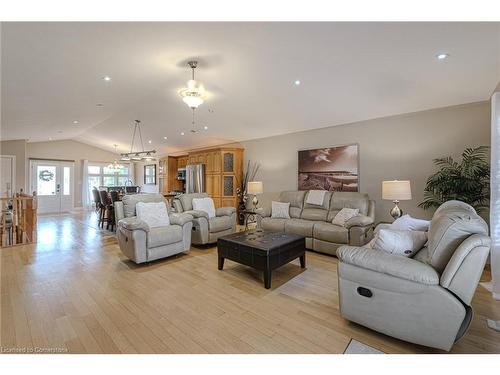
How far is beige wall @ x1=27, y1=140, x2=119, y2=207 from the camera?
9.01 m

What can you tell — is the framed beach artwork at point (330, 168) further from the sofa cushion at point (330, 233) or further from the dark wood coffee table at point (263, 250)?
the dark wood coffee table at point (263, 250)

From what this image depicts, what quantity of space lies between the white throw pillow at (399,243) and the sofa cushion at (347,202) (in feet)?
7.18

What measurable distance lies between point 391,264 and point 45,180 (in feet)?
39.2

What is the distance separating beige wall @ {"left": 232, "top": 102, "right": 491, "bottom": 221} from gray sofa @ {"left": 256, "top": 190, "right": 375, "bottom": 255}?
595 millimetres

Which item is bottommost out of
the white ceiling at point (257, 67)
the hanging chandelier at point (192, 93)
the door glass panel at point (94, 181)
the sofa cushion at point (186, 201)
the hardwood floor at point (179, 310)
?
the hardwood floor at point (179, 310)

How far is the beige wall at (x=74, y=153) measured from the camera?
355 inches

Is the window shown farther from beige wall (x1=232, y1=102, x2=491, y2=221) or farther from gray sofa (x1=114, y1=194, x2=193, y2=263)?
beige wall (x1=232, y1=102, x2=491, y2=221)

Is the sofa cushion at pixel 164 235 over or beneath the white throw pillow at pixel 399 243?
beneath

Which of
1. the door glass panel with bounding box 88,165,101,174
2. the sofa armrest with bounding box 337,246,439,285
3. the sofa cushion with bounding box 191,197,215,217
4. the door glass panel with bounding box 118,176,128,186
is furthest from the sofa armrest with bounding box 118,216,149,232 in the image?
the door glass panel with bounding box 118,176,128,186

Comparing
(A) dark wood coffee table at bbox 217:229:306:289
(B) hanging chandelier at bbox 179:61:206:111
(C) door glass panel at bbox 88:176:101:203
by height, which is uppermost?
(B) hanging chandelier at bbox 179:61:206:111

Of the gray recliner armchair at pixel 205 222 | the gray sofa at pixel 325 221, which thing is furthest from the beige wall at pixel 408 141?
the gray recliner armchair at pixel 205 222

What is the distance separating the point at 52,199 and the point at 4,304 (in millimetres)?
8969

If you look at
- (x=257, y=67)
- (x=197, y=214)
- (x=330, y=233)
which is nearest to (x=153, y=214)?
(x=197, y=214)

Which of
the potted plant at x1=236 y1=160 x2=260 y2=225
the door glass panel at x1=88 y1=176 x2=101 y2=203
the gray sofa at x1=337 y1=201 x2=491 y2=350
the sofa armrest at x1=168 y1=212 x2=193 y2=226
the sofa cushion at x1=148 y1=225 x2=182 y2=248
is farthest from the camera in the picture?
the door glass panel at x1=88 y1=176 x2=101 y2=203
